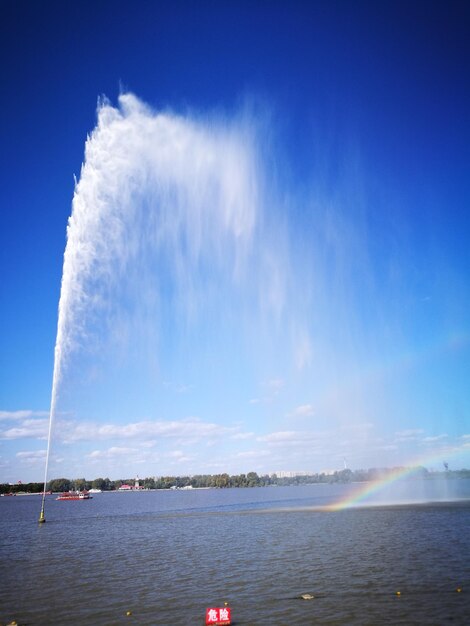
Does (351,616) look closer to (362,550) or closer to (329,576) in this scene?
(329,576)

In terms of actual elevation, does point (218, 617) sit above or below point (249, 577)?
above

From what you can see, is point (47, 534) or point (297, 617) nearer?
point (297, 617)

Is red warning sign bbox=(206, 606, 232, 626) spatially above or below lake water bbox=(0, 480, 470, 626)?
above

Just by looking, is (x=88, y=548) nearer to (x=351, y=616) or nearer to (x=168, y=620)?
(x=168, y=620)

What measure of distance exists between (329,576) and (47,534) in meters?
52.1

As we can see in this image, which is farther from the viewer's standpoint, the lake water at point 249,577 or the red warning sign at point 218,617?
the lake water at point 249,577

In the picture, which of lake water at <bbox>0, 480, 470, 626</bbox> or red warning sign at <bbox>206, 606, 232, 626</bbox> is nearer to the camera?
red warning sign at <bbox>206, 606, 232, 626</bbox>

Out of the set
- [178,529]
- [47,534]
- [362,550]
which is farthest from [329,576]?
[47,534]

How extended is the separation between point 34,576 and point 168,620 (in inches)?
756

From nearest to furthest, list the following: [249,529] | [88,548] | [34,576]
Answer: [34,576] < [88,548] < [249,529]

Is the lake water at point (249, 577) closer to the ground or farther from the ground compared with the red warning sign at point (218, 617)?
closer to the ground

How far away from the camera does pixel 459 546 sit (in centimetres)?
4125

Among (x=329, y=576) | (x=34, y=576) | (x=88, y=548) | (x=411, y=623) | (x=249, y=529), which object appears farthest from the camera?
(x=249, y=529)

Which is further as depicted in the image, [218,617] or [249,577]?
[249,577]
